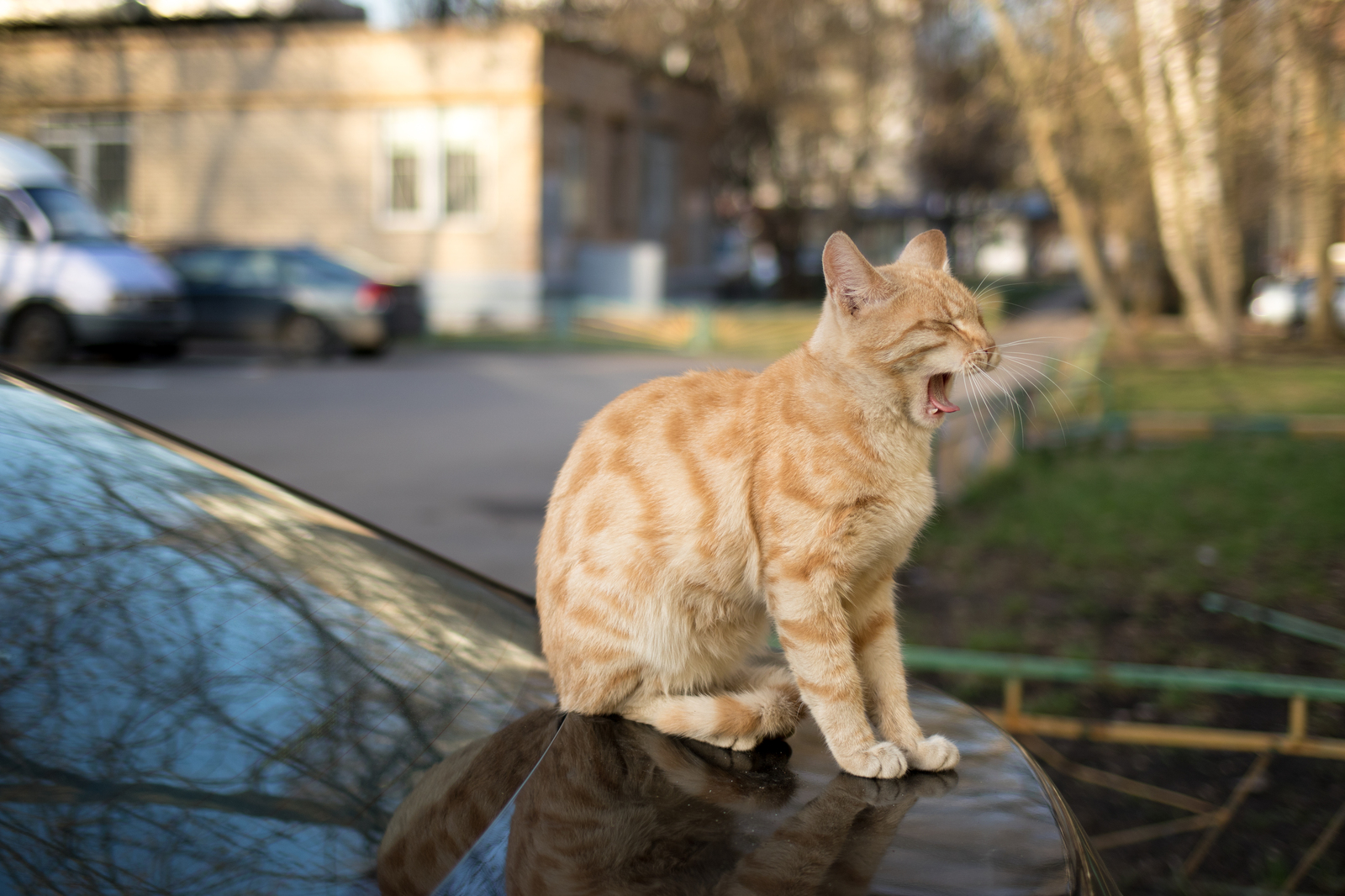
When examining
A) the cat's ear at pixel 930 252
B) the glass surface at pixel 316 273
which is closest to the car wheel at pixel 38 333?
the glass surface at pixel 316 273

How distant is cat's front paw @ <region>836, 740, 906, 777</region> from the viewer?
1.78 metres

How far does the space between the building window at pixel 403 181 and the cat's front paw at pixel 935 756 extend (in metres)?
24.5

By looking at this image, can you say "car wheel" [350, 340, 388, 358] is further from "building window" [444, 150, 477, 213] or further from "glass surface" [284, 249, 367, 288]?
"building window" [444, 150, 477, 213]

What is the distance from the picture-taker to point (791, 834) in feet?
5.03

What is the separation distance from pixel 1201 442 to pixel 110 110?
24.7m

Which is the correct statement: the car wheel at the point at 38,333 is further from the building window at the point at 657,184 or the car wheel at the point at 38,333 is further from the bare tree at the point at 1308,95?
the building window at the point at 657,184

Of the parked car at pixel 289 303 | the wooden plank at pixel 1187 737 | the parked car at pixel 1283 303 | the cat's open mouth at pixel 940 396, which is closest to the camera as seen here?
the cat's open mouth at pixel 940 396

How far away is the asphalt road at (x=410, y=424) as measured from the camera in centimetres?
784

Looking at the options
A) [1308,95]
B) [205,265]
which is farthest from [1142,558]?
[205,265]

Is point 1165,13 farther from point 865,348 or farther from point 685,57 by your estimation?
point 685,57

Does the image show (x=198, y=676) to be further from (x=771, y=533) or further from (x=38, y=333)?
(x=38, y=333)

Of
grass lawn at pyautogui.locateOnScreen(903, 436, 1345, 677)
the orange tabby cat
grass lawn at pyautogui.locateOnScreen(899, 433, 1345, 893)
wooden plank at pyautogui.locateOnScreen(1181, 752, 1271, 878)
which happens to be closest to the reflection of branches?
the orange tabby cat

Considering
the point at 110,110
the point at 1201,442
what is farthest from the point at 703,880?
the point at 110,110

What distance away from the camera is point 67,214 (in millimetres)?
15383
